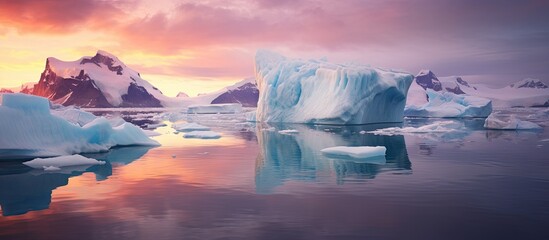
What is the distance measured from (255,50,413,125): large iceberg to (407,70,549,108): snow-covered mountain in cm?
5059

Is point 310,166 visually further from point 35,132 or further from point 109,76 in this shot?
point 109,76

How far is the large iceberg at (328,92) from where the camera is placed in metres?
31.2

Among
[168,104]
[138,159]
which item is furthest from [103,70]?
[138,159]

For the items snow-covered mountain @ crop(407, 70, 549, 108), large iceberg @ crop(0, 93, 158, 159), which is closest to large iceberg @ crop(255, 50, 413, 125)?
large iceberg @ crop(0, 93, 158, 159)

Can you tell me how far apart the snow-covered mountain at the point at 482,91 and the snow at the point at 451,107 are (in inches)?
1263

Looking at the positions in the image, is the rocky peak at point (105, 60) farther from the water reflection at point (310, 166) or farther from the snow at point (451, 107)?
the water reflection at point (310, 166)

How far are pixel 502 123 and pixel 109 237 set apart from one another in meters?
27.4

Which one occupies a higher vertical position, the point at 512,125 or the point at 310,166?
the point at 512,125

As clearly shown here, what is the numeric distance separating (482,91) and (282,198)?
156m

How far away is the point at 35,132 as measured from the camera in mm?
13453

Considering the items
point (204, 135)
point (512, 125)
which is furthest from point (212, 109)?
point (512, 125)

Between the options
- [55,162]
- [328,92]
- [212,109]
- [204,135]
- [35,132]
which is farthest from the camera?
[212,109]

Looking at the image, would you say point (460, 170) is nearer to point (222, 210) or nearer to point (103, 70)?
point (222, 210)

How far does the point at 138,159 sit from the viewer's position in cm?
1415
